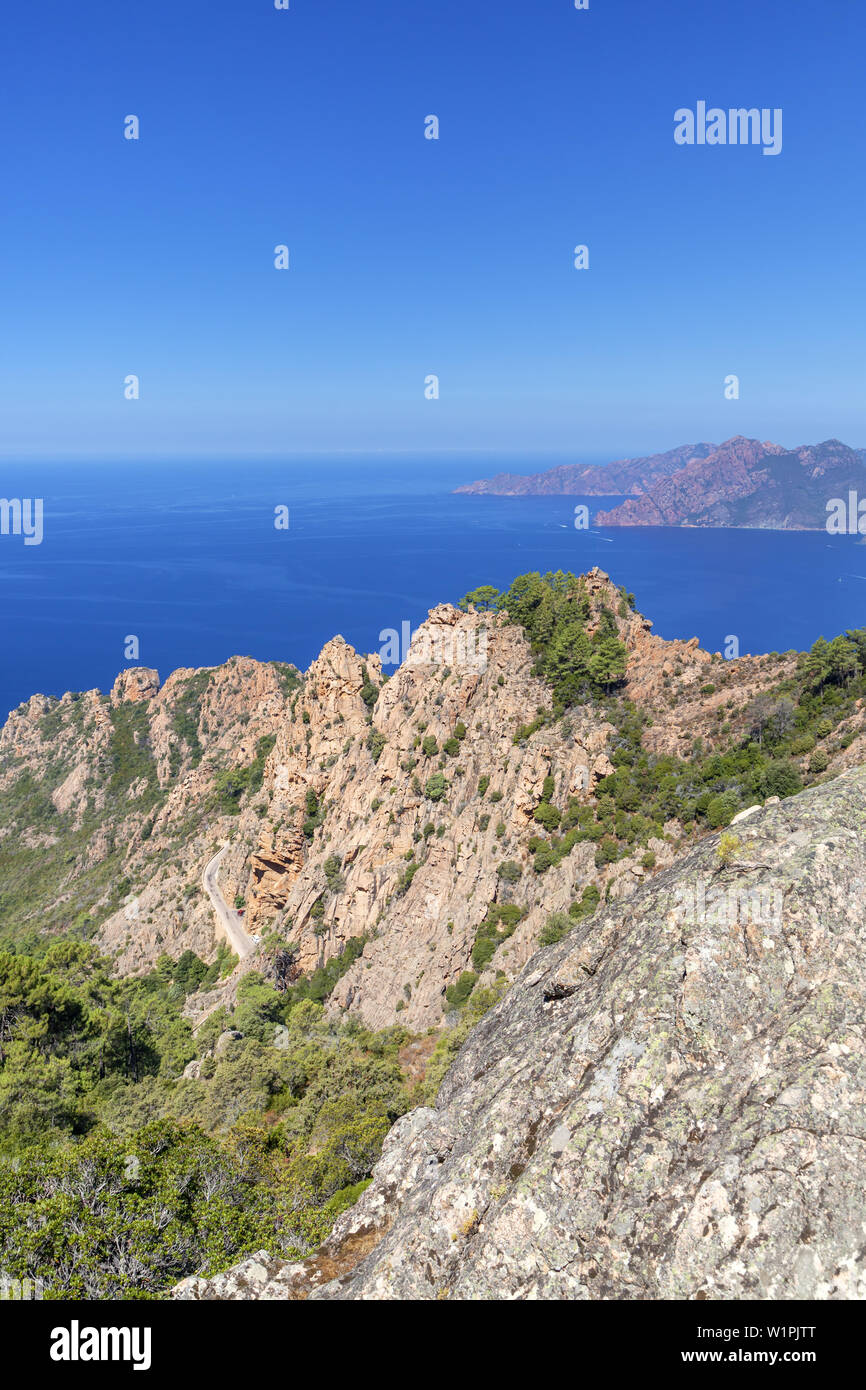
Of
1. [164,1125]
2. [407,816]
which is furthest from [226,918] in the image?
[164,1125]

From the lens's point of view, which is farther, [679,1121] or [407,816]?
[407,816]

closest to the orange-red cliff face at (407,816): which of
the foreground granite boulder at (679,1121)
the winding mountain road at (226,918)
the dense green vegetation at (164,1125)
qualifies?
the winding mountain road at (226,918)

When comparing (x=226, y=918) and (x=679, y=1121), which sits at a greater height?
(x=679, y=1121)

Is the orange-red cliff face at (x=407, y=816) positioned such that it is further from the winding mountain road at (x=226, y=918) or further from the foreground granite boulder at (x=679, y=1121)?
the foreground granite boulder at (x=679, y=1121)

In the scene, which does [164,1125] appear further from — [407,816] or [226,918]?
[226,918]

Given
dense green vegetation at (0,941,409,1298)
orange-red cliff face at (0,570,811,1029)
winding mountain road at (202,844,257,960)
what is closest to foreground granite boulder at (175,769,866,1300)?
dense green vegetation at (0,941,409,1298)

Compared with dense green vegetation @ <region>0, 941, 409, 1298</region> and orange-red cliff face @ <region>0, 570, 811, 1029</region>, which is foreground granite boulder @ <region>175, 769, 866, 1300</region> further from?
orange-red cliff face @ <region>0, 570, 811, 1029</region>
